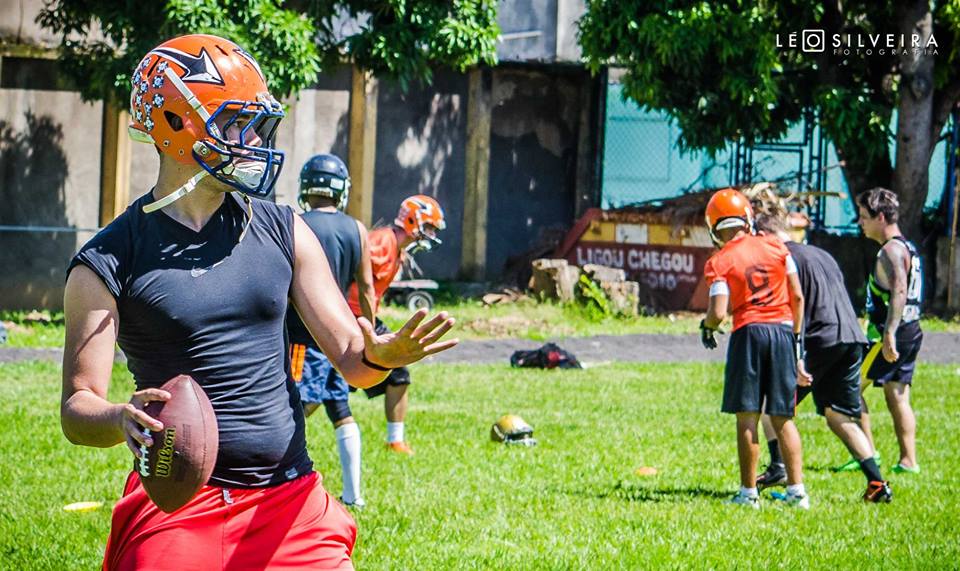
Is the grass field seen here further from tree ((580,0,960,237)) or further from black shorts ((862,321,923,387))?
black shorts ((862,321,923,387))

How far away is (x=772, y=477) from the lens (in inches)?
368

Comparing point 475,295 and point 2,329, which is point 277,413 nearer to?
point 2,329

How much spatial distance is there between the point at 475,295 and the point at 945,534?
1495cm

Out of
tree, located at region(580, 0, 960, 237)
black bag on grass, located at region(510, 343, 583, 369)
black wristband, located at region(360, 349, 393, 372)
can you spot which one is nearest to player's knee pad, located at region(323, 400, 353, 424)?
black wristband, located at region(360, 349, 393, 372)

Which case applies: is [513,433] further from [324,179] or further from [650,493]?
[324,179]

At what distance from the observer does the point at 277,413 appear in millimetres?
3852

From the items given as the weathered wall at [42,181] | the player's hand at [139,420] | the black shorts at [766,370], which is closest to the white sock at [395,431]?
the black shorts at [766,370]

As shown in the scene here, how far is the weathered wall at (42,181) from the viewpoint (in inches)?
776

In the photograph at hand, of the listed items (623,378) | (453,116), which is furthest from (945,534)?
(453,116)

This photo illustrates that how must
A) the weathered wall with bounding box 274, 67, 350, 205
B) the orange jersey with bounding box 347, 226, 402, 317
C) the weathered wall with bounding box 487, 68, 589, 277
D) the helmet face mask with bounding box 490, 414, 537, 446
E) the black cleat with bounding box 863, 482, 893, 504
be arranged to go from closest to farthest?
the black cleat with bounding box 863, 482, 893, 504 → the orange jersey with bounding box 347, 226, 402, 317 → the helmet face mask with bounding box 490, 414, 537, 446 → the weathered wall with bounding box 274, 67, 350, 205 → the weathered wall with bounding box 487, 68, 589, 277

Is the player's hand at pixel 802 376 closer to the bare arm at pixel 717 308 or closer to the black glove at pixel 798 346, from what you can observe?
the black glove at pixel 798 346

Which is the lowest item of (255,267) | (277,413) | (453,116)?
(277,413)

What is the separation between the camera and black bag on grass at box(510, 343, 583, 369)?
1571cm

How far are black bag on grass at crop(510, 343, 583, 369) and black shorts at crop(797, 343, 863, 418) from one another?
252 inches
